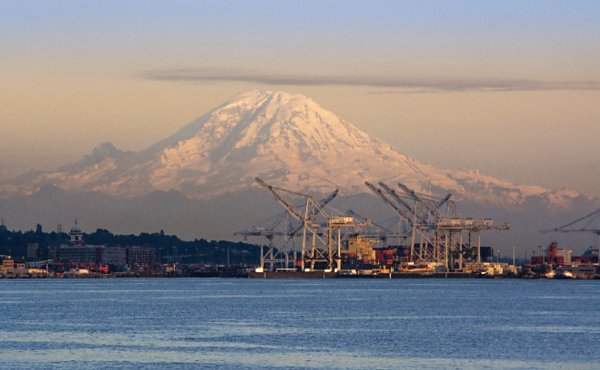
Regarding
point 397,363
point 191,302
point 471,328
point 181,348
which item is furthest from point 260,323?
point 191,302

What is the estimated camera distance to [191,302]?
465 feet

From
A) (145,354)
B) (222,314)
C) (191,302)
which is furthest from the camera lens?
(191,302)

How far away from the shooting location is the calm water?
68.3 metres

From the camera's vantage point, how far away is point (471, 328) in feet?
305

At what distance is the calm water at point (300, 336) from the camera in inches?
2689

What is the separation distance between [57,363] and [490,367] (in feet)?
69.7

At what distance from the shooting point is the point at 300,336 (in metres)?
85.1

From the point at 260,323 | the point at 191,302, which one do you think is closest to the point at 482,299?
the point at 191,302

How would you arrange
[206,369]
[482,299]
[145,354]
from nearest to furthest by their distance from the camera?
1. [206,369]
2. [145,354]
3. [482,299]

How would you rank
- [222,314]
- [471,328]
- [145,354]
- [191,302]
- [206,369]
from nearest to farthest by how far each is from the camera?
[206,369] → [145,354] → [471,328] → [222,314] → [191,302]

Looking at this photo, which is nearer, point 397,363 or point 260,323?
point 397,363

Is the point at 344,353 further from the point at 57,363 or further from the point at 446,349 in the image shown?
the point at 57,363

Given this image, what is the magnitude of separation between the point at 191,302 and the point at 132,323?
4319cm

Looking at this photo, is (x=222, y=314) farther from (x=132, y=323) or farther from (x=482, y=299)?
(x=482, y=299)
